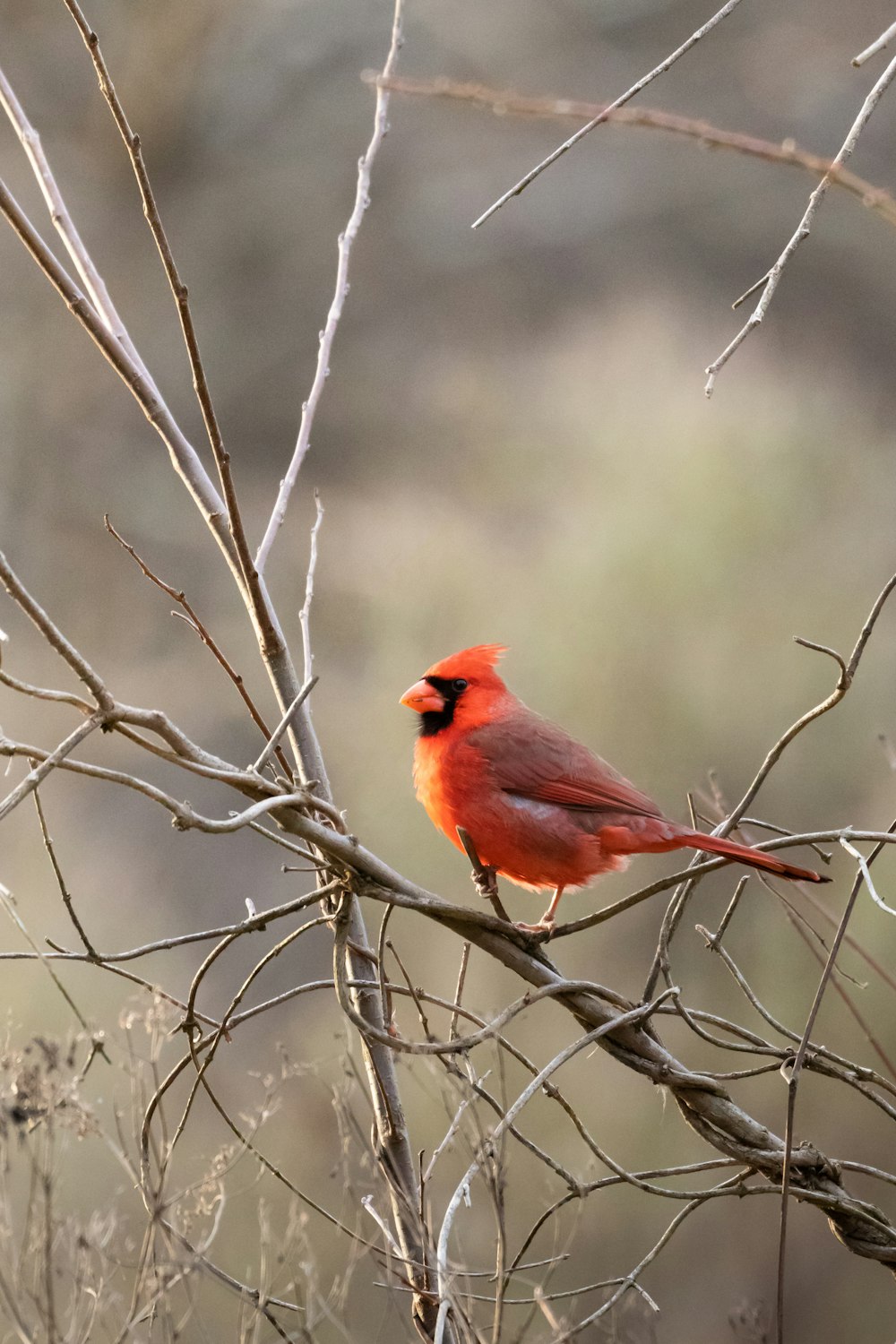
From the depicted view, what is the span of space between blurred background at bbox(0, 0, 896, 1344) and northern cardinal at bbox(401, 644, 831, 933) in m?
1.17

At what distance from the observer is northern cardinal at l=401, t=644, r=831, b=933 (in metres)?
1.47

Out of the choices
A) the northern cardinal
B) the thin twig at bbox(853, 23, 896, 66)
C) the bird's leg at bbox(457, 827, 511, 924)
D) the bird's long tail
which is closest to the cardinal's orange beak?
the northern cardinal

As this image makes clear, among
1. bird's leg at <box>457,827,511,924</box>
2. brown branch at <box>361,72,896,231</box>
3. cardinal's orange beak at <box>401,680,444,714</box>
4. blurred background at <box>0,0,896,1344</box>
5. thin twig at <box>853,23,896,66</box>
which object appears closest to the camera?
brown branch at <box>361,72,896,231</box>

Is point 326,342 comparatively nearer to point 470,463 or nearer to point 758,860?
point 758,860

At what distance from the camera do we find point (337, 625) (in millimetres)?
3168

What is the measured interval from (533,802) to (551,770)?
0.19 ft

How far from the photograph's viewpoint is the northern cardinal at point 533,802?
147cm

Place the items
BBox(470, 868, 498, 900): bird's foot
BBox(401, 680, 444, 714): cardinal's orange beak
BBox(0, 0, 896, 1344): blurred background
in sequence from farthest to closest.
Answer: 1. BBox(0, 0, 896, 1344): blurred background
2. BBox(401, 680, 444, 714): cardinal's orange beak
3. BBox(470, 868, 498, 900): bird's foot

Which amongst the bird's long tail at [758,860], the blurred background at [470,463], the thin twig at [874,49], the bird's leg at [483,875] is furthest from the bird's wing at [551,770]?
the blurred background at [470,463]

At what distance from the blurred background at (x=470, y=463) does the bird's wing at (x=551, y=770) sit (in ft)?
3.85

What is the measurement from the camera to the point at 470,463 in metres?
3.20

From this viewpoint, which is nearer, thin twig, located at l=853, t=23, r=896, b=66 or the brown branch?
the brown branch

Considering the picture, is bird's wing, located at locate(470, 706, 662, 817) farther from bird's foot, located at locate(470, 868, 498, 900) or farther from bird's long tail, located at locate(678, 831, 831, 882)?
bird's long tail, located at locate(678, 831, 831, 882)

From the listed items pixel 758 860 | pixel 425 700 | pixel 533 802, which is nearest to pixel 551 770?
pixel 533 802
